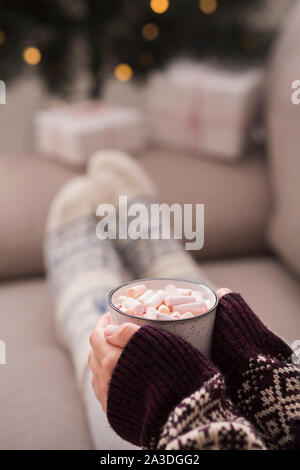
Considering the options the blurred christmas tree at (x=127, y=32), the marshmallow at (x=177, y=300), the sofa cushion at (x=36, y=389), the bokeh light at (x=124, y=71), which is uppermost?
the blurred christmas tree at (x=127, y=32)

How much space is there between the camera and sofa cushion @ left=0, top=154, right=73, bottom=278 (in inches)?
30.4

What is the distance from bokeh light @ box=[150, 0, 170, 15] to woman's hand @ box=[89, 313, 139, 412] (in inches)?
26.9

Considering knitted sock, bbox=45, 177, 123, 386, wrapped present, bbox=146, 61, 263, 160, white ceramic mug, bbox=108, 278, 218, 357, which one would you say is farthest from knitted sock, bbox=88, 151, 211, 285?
white ceramic mug, bbox=108, 278, 218, 357

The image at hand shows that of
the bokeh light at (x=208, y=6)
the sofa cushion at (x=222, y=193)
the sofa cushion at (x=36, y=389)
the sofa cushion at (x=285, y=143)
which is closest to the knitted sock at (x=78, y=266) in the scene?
the sofa cushion at (x=36, y=389)

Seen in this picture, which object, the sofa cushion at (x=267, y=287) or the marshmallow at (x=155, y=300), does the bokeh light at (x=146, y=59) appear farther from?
the marshmallow at (x=155, y=300)

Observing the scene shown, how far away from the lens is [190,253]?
2.24 feet

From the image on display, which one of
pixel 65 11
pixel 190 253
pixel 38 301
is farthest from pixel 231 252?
pixel 65 11

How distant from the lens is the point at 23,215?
0.79m

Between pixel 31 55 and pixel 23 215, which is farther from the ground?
pixel 31 55

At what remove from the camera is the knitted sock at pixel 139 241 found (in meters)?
0.67

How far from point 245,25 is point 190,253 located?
1.62 ft

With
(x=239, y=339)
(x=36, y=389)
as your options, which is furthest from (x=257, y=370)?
(x=36, y=389)

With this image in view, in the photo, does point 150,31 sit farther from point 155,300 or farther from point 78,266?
point 155,300

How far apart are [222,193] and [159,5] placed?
374 mm
